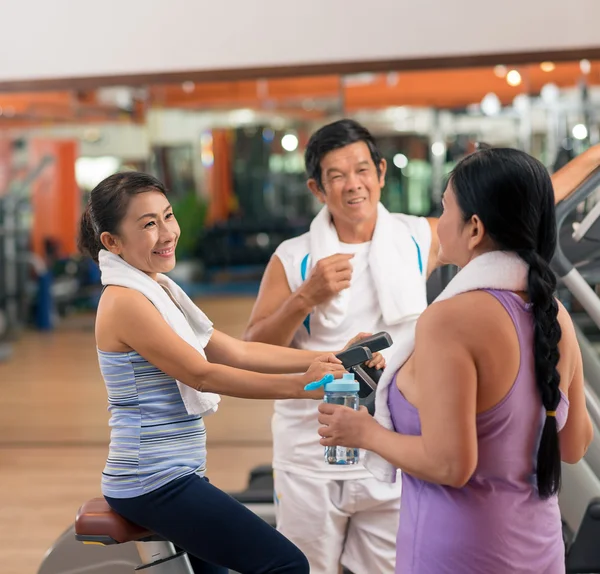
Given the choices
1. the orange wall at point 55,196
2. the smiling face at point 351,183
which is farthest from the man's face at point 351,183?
the orange wall at point 55,196

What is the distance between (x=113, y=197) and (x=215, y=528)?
68 centimetres

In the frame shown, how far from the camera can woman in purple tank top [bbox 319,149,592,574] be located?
4.44 ft

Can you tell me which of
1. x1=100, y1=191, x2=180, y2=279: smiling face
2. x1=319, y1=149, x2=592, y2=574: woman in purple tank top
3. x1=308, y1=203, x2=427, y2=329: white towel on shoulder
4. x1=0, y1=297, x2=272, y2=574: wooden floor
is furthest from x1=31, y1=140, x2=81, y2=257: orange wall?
x1=319, y1=149, x2=592, y2=574: woman in purple tank top

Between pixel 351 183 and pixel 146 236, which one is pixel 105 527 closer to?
pixel 146 236

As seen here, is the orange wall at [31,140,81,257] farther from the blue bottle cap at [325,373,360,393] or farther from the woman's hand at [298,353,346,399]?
the blue bottle cap at [325,373,360,393]

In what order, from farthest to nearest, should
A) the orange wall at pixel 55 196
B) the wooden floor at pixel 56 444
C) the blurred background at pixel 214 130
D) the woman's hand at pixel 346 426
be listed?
1. the orange wall at pixel 55 196
2. the blurred background at pixel 214 130
3. the wooden floor at pixel 56 444
4. the woman's hand at pixel 346 426

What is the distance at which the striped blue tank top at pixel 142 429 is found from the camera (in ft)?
6.08

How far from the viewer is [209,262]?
12.8 metres

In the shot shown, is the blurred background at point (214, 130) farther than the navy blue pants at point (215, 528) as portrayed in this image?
Yes

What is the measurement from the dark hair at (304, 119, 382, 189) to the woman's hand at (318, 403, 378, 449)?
1.03 m

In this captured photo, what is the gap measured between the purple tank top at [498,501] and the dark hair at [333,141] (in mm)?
1068

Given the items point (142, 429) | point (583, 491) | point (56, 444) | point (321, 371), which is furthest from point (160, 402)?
point (56, 444)

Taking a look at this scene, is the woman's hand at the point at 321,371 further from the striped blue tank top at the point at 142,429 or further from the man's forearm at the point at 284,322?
the man's forearm at the point at 284,322

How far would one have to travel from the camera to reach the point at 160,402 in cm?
187
